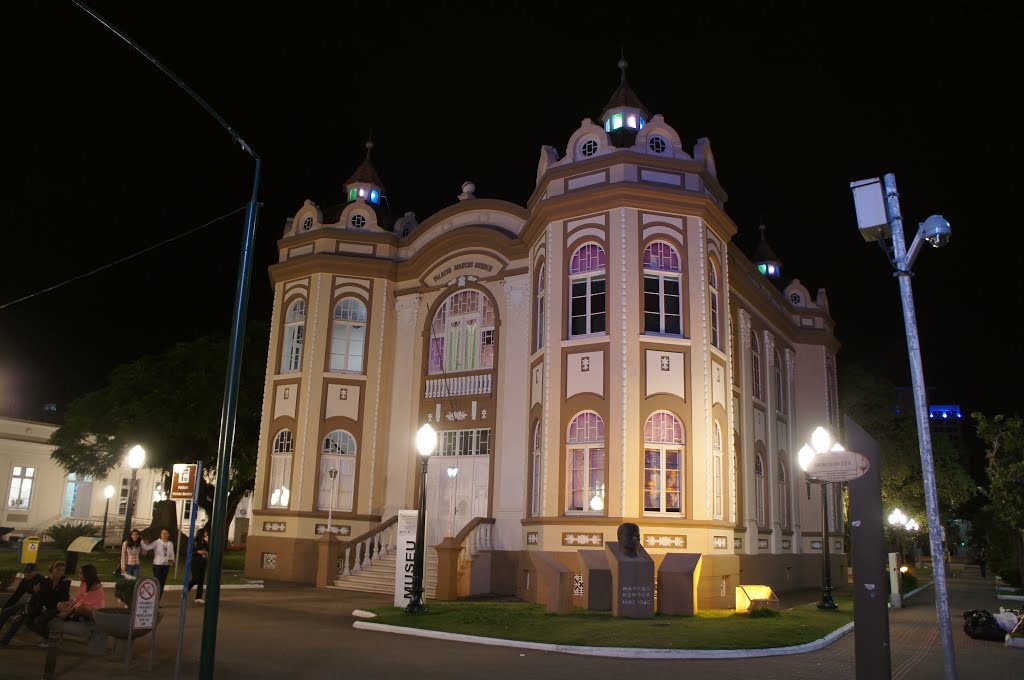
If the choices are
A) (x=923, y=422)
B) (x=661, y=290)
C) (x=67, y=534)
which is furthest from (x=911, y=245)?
(x=67, y=534)

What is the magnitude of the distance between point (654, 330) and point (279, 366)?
46.0 feet

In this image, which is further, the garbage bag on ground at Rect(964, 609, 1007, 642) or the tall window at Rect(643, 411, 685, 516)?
the tall window at Rect(643, 411, 685, 516)

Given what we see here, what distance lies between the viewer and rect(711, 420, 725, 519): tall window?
72.9ft

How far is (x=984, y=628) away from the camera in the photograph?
54.5ft

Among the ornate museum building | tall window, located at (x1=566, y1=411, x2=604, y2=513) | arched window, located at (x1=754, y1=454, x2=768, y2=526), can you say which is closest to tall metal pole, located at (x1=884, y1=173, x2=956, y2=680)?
the ornate museum building

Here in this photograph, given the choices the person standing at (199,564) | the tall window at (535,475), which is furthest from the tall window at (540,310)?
the person standing at (199,564)

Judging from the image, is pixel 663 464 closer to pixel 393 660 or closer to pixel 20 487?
pixel 393 660

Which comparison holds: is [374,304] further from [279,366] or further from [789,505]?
[789,505]

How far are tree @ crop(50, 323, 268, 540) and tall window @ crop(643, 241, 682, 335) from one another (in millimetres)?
20173

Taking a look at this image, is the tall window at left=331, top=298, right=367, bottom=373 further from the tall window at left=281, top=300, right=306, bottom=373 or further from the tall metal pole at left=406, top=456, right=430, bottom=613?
the tall metal pole at left=406, top=456, right=430, bottom=613

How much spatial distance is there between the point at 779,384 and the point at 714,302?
453 inches

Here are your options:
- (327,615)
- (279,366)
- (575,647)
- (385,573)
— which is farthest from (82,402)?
(575,647)

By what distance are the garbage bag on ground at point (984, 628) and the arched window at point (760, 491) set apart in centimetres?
1152

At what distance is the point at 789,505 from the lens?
32.6 metres
